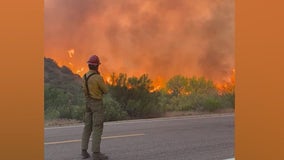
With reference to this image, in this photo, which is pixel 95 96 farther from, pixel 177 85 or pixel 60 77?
pixel 177 85

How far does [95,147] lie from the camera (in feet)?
24.6

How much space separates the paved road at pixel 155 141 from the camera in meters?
7.93

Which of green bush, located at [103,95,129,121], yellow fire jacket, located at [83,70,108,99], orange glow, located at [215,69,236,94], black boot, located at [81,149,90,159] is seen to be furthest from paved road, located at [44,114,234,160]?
orange glow, located at [215,69,236,94]

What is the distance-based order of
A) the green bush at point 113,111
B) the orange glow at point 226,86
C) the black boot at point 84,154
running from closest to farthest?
the black boot at point 84,154
the green bush at point 113,111
the orange glow at point 226,86

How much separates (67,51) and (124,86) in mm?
4167

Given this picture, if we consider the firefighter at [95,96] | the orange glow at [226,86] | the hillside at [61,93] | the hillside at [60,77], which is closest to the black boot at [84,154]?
the firefighter at [95,96]

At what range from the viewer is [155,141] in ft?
31.3

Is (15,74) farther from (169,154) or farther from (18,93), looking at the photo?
(169,154)

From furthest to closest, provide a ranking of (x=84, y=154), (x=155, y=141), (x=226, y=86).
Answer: (x=226, y=86), (x=155, y=141), (x=84, y=154)

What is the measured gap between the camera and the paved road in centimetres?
793

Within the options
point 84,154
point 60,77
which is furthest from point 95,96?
point 60,77

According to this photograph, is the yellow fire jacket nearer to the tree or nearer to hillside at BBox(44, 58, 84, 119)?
hillside at BBox(44, 58, 84, 119)

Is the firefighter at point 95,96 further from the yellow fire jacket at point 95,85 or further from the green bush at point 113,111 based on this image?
the green bush at point 113,111

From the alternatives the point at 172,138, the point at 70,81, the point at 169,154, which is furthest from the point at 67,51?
the point at 169,154
